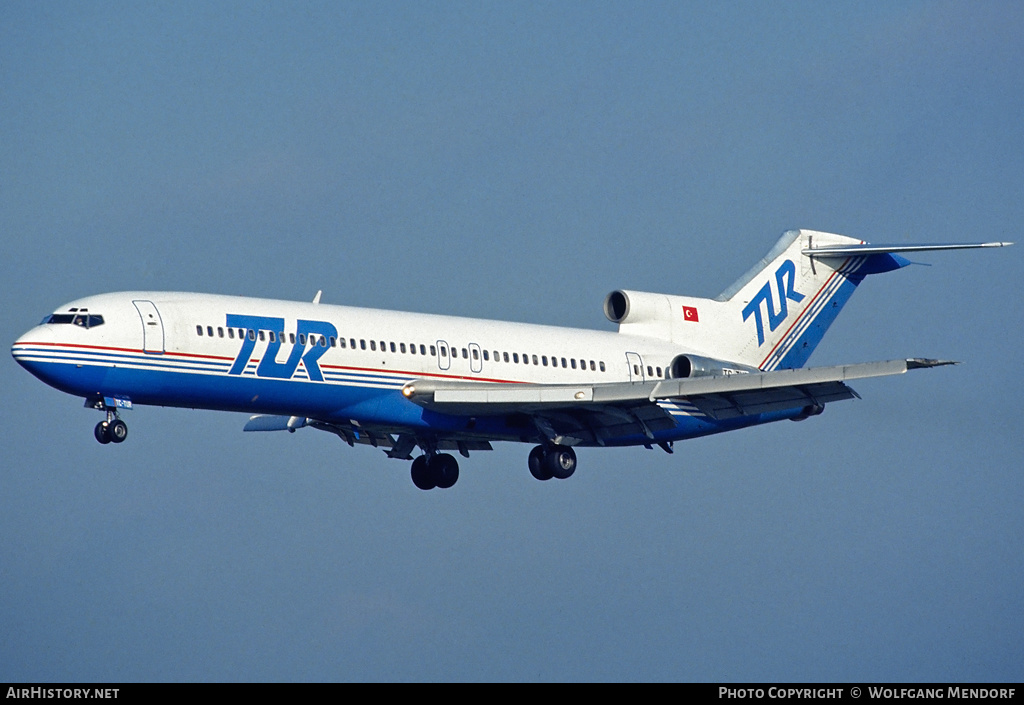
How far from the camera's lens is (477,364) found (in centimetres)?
4378

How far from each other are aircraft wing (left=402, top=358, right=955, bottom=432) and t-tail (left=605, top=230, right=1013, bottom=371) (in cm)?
402

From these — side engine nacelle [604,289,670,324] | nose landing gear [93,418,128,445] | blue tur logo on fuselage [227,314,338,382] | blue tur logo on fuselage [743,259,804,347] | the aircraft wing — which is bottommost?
nose landing gear [93,418,128,445]

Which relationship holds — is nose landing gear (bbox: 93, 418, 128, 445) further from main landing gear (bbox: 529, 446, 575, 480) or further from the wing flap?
the wing flap

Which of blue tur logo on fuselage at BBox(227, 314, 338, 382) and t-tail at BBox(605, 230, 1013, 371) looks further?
t-tail at BBox(605, 230, 1013, 371)

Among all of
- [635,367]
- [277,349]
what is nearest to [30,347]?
[277,349]

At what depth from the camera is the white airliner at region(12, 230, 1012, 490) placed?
3944 centimetres

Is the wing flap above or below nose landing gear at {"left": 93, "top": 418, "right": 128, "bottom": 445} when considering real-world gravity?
above

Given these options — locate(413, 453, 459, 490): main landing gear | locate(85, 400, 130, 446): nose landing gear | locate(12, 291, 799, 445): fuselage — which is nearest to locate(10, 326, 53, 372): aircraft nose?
locate(12, 291, 799, 445): fuselage

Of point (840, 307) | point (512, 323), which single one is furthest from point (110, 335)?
point (840, 307)

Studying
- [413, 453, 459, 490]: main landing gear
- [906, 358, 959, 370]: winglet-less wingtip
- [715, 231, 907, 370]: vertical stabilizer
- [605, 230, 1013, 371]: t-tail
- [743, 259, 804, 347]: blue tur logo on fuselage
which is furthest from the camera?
[743, 259, 804, 347]: blue tur logo on fuselage

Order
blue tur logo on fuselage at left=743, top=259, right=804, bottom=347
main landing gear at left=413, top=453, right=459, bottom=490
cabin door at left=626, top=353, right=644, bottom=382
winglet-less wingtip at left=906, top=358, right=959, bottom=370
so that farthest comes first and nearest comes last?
blue tur logo on fuselage at left=743, top=259, right=804, bottom=347, main landing gear at left=413, top=453, right=459, bottom=490, cabin door at left=626, top=353, right=644, bottom=382, winglet-less wingtip at left=906, top=358, right=959, bottom=370

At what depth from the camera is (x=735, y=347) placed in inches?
1945

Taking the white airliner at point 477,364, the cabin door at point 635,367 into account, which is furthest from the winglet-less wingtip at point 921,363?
the cabin door at point 635,367
